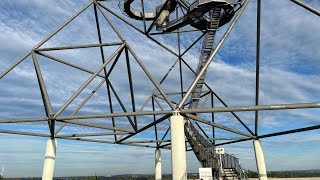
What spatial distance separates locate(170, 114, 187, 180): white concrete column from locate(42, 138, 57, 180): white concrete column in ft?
30.8

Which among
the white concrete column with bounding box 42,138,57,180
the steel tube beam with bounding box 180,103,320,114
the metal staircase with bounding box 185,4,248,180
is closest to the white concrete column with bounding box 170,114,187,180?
the steel tube beam with bounding box 180,103,320,114

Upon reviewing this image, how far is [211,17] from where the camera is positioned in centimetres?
2412

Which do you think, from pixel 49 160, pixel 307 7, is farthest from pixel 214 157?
pixel 307 7

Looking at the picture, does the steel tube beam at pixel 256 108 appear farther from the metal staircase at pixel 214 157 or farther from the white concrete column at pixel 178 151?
the metal staircase at pixel 214 157

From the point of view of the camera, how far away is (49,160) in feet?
70.0

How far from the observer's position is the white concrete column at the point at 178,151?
54.1ft

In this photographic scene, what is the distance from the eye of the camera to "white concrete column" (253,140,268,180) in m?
25.2

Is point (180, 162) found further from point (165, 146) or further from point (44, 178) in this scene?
point (165, 146)

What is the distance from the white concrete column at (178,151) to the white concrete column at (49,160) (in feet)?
30.8

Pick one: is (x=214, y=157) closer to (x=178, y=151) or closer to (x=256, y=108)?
(x=256, y=108)

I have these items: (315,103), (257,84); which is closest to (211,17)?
(257,84)

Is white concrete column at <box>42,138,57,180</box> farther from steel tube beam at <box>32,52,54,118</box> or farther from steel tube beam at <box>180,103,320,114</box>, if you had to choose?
steel tube beam at <box>180,103,320,114</box>

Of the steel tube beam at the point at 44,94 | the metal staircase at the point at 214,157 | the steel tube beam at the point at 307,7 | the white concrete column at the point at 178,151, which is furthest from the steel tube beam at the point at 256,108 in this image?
the steel tube beam at the point at 44,94

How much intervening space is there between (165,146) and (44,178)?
67.4 ft
